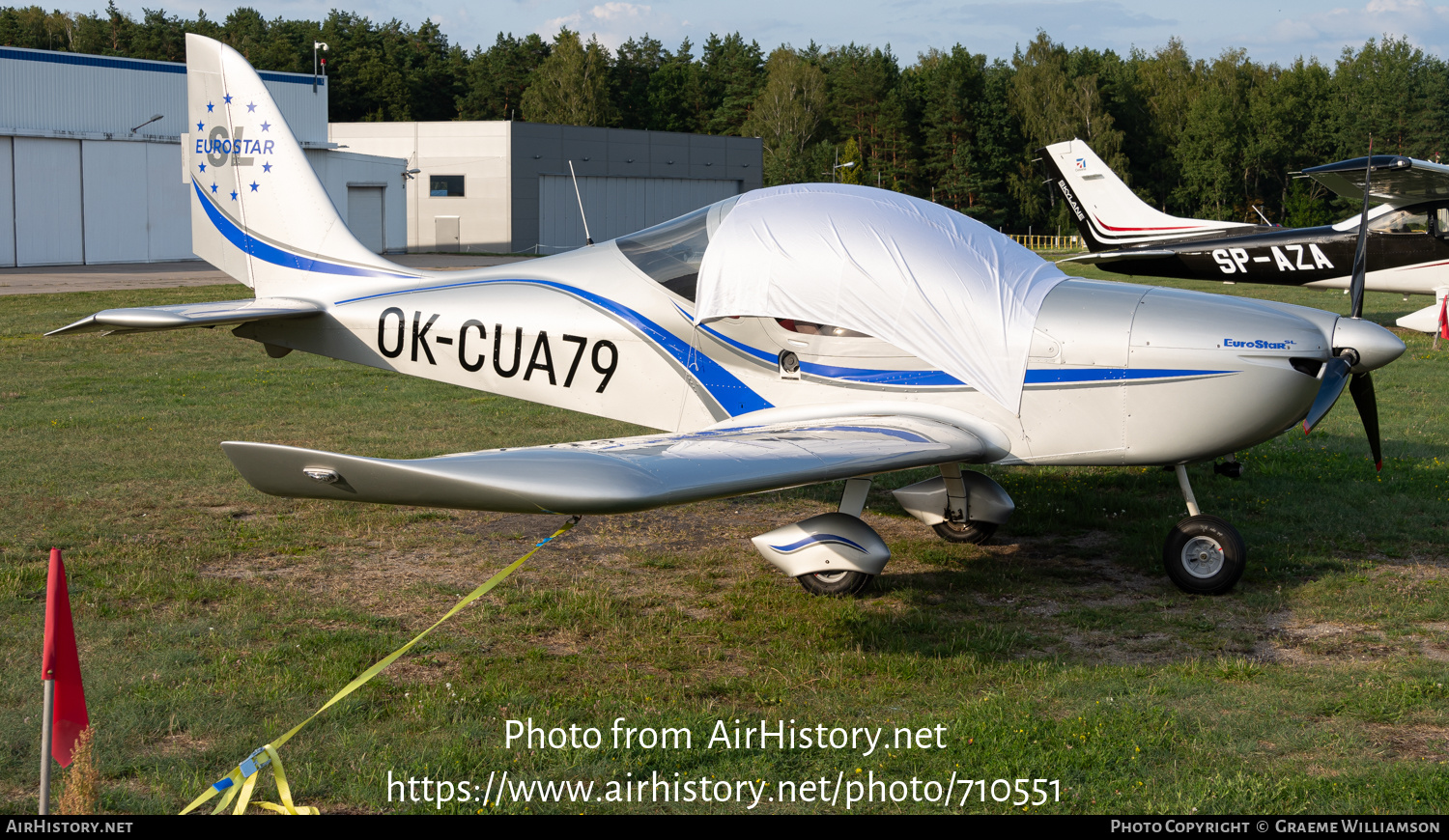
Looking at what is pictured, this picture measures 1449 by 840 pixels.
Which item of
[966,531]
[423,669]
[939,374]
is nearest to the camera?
[423,669]

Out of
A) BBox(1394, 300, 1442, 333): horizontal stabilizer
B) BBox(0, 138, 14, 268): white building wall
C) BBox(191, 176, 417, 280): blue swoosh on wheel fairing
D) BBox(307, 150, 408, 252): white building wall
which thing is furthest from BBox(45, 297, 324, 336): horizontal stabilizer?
BBox(307, 150, 408, 252): white building wall

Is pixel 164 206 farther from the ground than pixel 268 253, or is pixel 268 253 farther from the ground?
pixel 164 206

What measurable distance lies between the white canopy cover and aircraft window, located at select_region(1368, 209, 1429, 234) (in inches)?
694

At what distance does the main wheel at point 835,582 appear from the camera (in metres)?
6.35

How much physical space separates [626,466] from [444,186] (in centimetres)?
5116

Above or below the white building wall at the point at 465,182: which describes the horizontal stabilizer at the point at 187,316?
below

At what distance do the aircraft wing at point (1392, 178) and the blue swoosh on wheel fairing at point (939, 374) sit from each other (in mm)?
13502

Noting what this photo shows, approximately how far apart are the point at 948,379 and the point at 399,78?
97.2 meters

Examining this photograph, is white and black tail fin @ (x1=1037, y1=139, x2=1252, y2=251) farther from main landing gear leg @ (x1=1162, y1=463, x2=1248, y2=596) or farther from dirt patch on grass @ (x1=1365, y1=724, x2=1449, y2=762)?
dirt patch on grass @ (x1=1365, y1=724, x2=1449, y2=762)

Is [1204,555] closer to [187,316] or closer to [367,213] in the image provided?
[187,316]

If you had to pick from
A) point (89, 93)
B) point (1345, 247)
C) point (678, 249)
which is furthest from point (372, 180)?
point (678, 249)

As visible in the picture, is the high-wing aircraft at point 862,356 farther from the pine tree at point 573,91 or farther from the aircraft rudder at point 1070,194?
the pine tree at point 573,91

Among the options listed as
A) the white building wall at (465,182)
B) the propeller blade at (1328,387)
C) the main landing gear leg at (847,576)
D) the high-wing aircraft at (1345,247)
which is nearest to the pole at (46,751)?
the main landing gear leg at (847,576)

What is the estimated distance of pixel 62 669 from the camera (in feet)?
11.1
